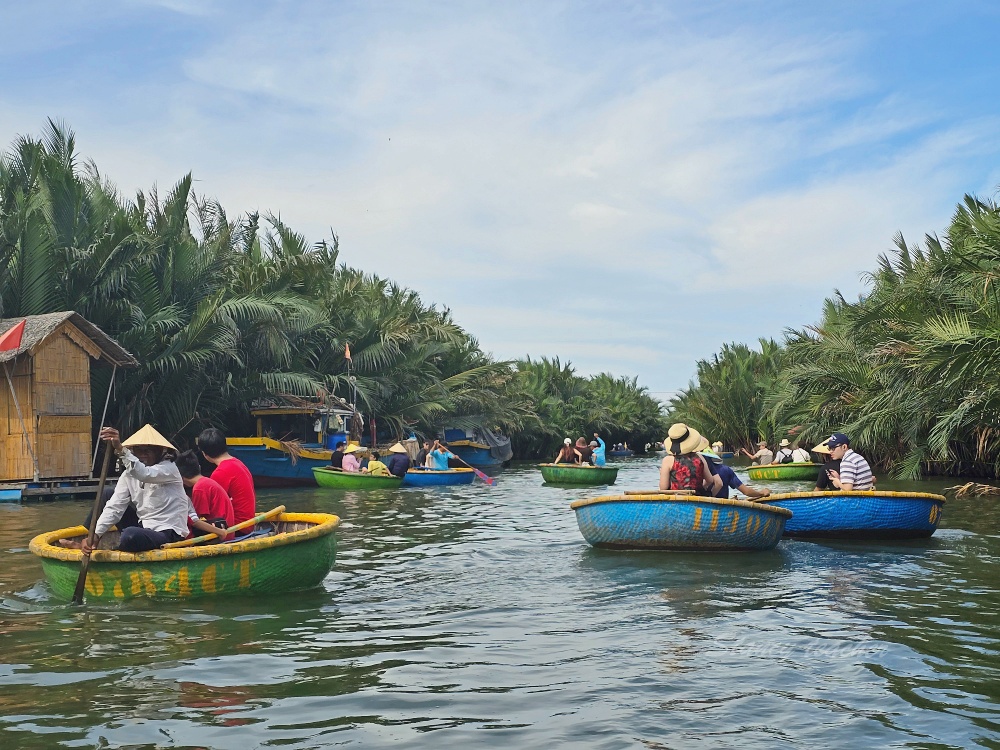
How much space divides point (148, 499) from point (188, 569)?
0.90 meters

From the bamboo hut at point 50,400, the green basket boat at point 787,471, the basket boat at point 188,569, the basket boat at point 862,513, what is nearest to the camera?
the basket boat at point 188,569

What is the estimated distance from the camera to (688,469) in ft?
43.1

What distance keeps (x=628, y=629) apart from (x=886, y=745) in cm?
318

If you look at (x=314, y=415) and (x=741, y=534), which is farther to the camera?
(x=314, y=415)

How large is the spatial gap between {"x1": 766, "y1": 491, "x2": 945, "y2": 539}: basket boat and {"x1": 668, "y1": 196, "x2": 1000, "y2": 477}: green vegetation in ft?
20.1

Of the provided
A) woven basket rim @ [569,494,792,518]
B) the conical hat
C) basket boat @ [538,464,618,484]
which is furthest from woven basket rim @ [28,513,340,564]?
basket boat @ [538,464,618,484]

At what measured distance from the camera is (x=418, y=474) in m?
29.0

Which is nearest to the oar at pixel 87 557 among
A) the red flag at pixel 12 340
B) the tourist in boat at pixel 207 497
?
the tourist in boat at pixel 207 497

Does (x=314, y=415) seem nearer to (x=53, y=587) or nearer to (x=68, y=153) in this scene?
(x=68, y=153)

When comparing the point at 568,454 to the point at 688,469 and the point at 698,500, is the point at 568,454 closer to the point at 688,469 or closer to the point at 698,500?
the point at 688,469

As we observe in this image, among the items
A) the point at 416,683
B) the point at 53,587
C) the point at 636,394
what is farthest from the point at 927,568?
the point at 636,394

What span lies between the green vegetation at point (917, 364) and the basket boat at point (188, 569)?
1411cm

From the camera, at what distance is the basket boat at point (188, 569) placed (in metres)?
9.62

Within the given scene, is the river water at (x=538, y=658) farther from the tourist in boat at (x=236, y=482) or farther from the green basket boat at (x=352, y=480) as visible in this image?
the green basket boat at (x=352, y=480)
